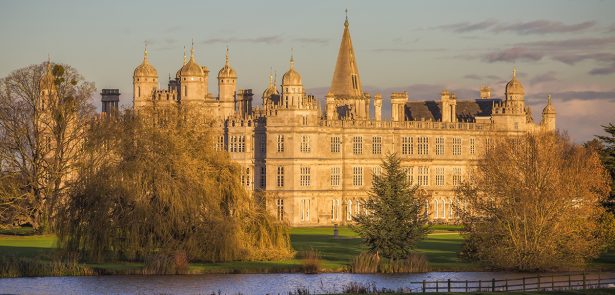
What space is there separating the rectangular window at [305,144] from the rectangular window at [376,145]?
281 inches

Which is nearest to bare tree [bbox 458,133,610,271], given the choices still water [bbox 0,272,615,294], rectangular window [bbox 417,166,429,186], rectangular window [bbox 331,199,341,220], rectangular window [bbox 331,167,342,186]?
still water [bbox 0,272,615,294]

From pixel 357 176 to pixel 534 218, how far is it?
42.8m

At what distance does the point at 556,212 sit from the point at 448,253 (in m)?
8.48

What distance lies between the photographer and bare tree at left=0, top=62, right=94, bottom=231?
90.1m

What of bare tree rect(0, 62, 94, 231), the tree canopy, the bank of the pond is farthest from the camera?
bare tree rect(0, 62, 94, 231)

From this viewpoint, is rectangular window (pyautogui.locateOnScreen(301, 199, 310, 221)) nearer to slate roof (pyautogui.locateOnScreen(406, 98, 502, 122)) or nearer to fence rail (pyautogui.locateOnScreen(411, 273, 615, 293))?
slate roof (pyautogui.locateOnScreen(406, 98, 502, 122))

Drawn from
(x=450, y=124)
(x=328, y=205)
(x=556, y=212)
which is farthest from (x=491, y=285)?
(x=450, y=124)

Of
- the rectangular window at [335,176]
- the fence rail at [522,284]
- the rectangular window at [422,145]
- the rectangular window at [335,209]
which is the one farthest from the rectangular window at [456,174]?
the fence rail at [522,284]

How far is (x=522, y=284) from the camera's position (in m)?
62.0

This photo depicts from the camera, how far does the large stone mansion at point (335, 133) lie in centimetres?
11075

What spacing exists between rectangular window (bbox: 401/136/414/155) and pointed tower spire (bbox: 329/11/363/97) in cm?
774

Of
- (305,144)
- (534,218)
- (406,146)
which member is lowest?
(534,218)

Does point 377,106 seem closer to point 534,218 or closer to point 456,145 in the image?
point 456,145

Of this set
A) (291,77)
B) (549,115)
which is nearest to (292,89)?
(291,77)
